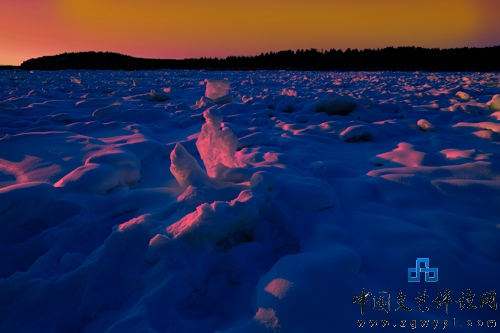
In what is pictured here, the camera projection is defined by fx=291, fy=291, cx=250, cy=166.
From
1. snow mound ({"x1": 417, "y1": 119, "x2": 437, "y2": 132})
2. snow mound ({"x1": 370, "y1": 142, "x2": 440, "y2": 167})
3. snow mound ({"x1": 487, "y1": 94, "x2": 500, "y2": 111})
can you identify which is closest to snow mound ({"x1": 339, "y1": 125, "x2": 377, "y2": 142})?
snow mound ({"x1": 370, "y1": 142, "x2": 440, "y2": 167})

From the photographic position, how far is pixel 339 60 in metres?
22.9

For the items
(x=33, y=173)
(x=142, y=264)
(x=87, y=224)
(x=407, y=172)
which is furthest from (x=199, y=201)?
(x=407, y=172)

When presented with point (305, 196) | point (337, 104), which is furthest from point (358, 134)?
point (305, 196)

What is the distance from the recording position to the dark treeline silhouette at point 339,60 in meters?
19.6

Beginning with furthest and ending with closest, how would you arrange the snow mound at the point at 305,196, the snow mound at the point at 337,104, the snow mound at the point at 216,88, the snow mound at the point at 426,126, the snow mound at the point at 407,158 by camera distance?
the snow mound at the point at 216,88, the snow mound at the point at 337,104, the snow mound at the point at 426,126, the snow mound at the point at 407,158, the snow mound at the point at 305,196

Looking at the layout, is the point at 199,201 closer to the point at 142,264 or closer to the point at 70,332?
the point at 142,264

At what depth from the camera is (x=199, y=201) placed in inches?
51.0

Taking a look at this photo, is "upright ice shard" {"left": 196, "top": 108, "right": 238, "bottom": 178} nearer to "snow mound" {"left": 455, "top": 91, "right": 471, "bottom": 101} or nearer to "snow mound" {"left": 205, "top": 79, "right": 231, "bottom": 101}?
"snow mound" {"left": 205, "top": 79, "right": 231, "bottom": 101}

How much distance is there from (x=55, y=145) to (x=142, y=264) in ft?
5.24

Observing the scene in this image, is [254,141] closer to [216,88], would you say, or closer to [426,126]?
[426,126]

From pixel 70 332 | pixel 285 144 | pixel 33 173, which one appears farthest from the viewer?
pixel 285 144

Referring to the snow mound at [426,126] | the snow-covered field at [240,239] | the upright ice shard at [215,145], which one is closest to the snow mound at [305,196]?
the snow-covered field at [240,239]

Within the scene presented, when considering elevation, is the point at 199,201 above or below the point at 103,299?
above

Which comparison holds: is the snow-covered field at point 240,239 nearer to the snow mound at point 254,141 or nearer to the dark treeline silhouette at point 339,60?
the snow mound at point 254,141
